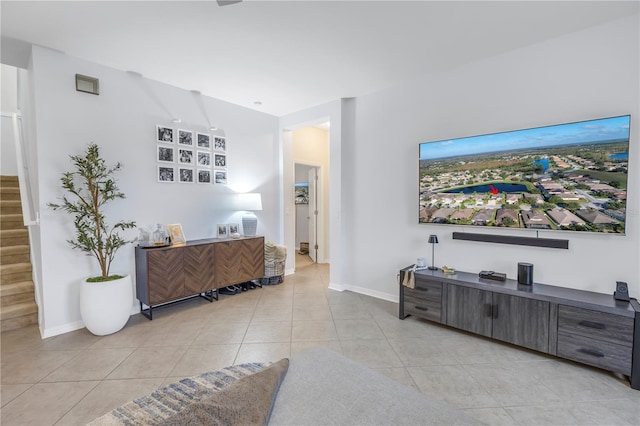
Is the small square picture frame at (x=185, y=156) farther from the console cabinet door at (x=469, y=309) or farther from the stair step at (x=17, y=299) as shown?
the console cabinet door at (x=469, y=309)

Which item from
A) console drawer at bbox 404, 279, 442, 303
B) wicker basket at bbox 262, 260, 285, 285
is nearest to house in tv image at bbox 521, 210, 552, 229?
console drawer at bbox 404, 279, 442, 303

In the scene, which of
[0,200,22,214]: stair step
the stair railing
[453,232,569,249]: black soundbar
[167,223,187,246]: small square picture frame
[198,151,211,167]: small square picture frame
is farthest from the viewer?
[198,151,211,167]: small square picture frame

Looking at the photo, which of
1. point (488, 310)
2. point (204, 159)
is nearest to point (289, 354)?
point (488, 310)

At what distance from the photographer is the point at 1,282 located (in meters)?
3.41

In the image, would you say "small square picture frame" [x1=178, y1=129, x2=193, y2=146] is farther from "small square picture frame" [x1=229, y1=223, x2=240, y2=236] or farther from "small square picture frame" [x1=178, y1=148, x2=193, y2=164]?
"small square picture frame" [x1=229, y1=223, x2=240, y2=236]

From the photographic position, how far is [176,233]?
378 cm

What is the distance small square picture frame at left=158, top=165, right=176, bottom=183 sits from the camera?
12.3ft

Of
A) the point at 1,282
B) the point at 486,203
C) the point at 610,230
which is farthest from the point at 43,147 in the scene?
the point at 610,230

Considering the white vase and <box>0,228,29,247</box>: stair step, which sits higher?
<box>0,228,29,247</box>: stair step

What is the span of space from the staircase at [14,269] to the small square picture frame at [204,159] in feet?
7.84

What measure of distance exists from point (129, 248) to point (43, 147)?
1.31 m

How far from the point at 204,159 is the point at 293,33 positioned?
231 centimetres

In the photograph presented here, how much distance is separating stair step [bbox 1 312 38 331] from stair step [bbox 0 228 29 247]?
1.21 meters

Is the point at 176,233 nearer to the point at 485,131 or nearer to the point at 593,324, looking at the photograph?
the point at 485,131
